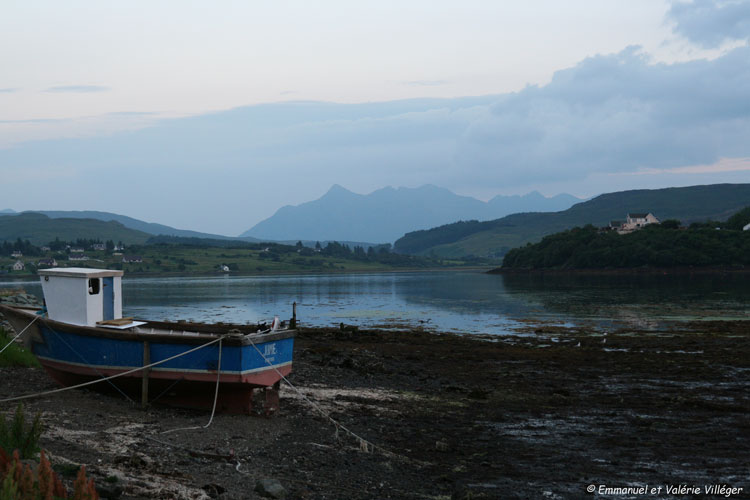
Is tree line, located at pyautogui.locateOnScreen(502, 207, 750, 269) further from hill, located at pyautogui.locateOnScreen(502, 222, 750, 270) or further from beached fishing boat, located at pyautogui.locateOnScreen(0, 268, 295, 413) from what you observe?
beached fishing boat, located at pyautogui.locateOnScreen(0, 268, 295, 413)

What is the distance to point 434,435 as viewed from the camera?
15023mm

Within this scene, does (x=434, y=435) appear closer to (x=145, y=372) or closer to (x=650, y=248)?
(x=145, y=372)

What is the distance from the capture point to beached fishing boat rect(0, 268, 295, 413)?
591 inches

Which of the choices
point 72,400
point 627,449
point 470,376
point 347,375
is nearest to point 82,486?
point 72,400

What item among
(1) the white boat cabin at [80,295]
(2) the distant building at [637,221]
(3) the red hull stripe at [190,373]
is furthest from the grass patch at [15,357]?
(2) the distant building at [637,221]

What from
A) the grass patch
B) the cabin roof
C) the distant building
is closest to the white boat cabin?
the cabin roof

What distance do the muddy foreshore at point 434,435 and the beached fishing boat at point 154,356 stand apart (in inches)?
19.4

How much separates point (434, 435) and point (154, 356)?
645cm

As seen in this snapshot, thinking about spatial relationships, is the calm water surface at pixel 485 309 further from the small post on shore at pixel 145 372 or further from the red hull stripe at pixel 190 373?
the small post on shore at pixel 145 372

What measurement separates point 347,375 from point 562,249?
420 feet

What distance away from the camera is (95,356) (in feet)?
52.6

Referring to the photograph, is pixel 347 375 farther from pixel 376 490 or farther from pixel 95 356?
pixel 376 490

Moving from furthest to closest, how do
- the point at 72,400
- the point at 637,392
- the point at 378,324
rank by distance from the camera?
the point at 378,324 < the point at 637,392 < the point at 72,400

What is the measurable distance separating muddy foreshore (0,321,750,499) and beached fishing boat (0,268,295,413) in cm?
49
